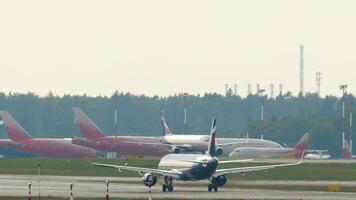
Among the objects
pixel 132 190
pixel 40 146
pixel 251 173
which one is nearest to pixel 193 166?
pixel 132 190

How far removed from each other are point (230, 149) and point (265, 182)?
293 feet

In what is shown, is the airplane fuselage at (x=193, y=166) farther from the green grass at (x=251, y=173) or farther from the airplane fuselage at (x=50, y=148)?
the airplane fuselage at (x=50, y=148)

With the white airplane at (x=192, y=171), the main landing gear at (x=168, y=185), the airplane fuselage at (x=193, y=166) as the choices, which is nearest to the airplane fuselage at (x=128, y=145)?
the airplane fuselage at (x=193, y=166)

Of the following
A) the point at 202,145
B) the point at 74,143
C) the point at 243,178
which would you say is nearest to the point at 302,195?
the point at 243,178

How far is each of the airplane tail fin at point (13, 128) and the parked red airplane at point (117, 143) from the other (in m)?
7.34

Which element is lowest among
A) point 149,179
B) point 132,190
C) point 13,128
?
point 132,190

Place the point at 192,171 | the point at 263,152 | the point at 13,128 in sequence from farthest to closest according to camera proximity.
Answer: the point at 263,152, the point at 13,128, the point at 192,171

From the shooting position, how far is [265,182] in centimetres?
10400

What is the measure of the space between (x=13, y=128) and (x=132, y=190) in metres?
97.7

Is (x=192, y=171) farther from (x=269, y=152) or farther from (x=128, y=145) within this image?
(x=269, y=152)

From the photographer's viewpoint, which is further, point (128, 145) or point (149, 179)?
point (128, 145)

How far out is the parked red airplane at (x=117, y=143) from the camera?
186113mm

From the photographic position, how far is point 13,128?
611 feet

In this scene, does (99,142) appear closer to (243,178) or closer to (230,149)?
(230,149)
